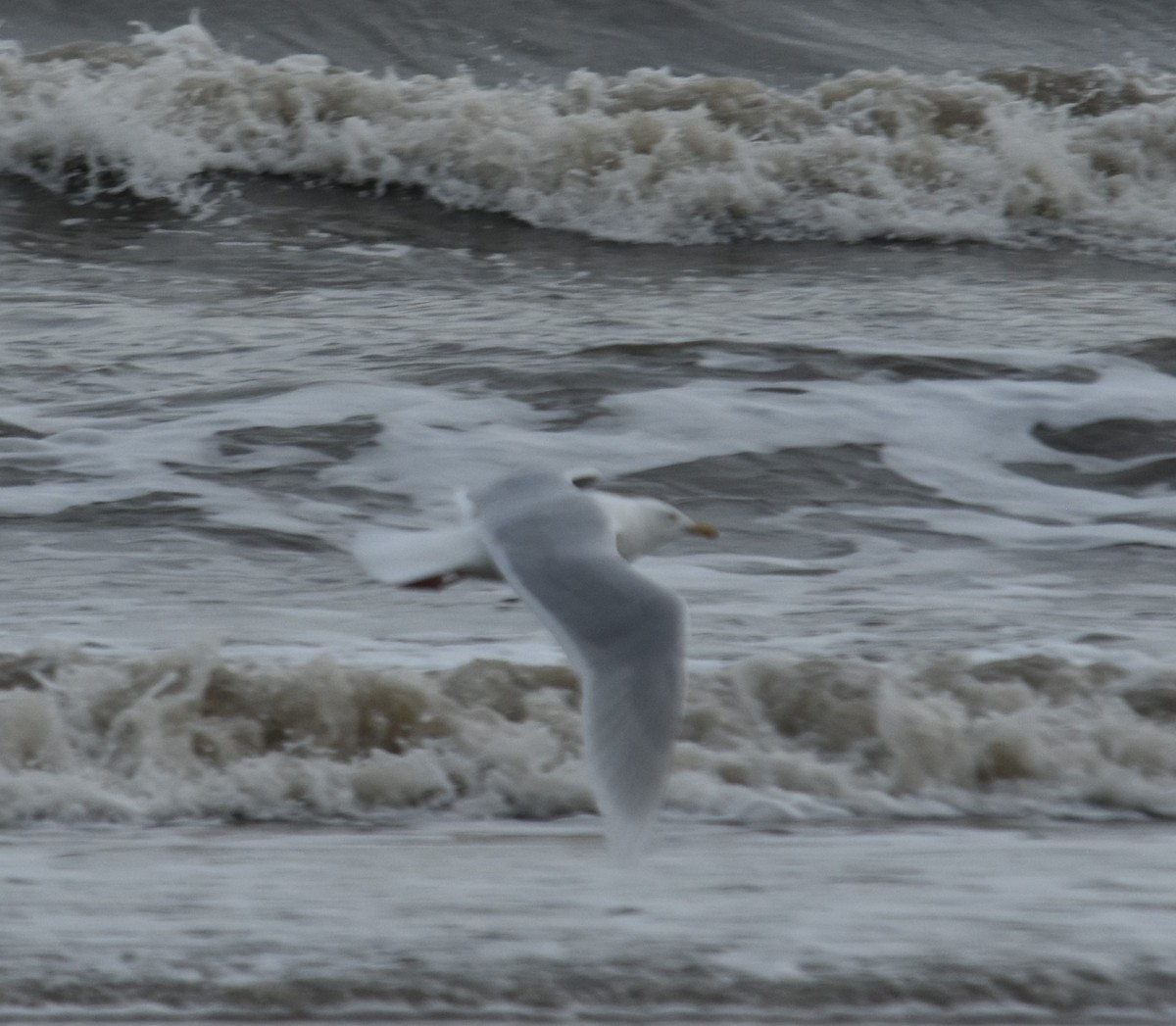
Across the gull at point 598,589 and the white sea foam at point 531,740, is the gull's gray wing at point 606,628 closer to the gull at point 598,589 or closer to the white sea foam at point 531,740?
the gull at point 598,589

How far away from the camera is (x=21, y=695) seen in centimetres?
393

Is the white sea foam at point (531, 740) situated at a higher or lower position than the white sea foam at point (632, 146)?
lower

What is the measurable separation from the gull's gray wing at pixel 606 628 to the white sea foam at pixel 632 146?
258 inches

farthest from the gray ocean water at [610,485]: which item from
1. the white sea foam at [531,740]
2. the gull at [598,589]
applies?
the gull at [598,589]

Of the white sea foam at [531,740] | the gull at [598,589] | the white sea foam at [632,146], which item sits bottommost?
the white sea foam at [531,740]

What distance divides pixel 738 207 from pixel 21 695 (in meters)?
6.92

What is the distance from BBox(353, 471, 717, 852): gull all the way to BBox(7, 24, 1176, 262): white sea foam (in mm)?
6187

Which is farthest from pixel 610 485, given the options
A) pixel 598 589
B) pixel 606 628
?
pixel 606 628

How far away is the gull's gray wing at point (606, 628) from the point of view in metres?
2.61

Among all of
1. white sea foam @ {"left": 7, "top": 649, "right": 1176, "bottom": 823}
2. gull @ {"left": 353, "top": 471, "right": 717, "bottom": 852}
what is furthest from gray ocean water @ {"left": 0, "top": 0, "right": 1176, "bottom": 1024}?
gull @ {"left": 353, "top": 471, "right": 717, "bottom": 852}

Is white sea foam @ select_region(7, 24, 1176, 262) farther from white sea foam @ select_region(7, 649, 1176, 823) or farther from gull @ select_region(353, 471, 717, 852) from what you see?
gull @ select_region(353, 471, 717, 852)

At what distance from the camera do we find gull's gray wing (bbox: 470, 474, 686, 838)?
2.61 metres

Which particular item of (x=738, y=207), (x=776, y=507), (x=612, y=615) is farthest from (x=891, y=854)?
(x=738, y=207)

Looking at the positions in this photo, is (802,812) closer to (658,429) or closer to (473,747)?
(473,747)
